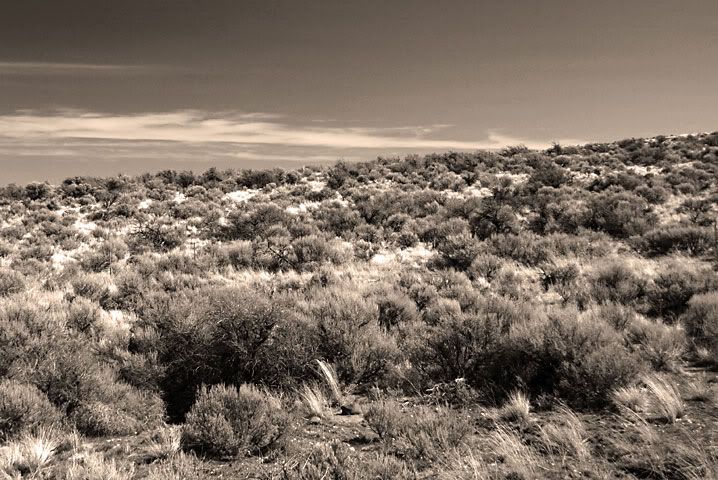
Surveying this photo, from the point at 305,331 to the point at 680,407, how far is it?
5212mm

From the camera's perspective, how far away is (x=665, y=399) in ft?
17.3

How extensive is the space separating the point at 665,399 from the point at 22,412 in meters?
7.44

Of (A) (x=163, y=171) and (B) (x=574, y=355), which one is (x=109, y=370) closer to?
(B) (x=574, y=355)

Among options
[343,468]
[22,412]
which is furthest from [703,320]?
[22,412]

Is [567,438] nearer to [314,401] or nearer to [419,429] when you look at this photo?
[419,429]

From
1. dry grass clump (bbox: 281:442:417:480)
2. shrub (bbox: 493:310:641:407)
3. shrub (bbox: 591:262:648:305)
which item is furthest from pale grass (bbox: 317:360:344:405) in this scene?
shrub (bbox: 591:262:648:305)

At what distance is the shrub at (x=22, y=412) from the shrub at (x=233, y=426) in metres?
1.63

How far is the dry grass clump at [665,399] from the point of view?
5148mm

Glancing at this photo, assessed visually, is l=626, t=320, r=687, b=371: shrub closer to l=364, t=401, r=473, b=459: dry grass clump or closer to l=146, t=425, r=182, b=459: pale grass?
l=364, t=401, r=473, b=459: dry grass clump

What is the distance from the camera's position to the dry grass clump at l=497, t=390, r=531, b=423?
17.6ft

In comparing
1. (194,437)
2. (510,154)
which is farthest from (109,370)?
(510,154)

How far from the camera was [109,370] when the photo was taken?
6.36m

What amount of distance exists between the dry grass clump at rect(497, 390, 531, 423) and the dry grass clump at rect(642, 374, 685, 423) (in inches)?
58.5

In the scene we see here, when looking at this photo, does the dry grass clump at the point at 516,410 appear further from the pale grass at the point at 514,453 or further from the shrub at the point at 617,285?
the shrub at the point at 617,285
